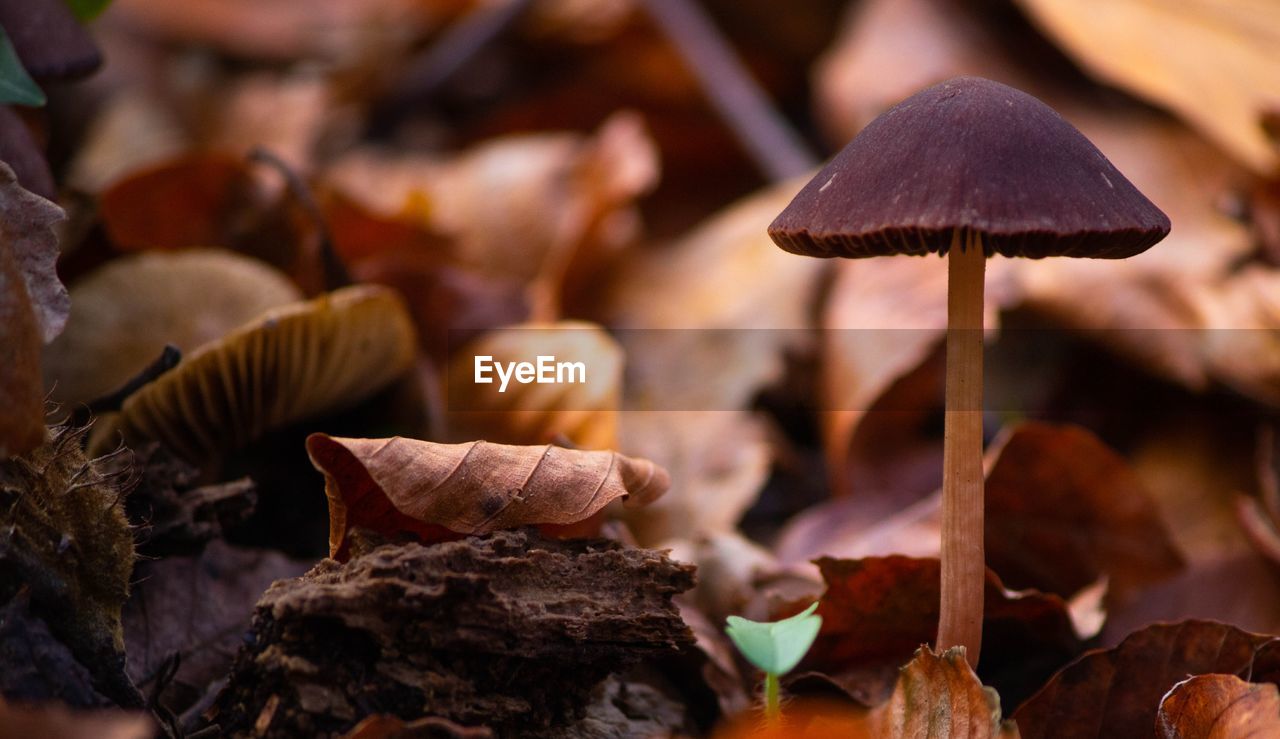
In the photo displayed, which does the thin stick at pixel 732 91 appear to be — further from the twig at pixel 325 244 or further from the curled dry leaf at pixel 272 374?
the curled dry leaf at pixel 272 374

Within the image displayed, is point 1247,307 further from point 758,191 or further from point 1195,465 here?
point 758,191

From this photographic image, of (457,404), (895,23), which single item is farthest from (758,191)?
(457,404)

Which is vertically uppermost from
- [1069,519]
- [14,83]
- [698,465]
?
[14,83]

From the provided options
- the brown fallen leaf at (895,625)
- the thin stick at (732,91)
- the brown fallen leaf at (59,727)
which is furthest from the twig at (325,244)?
the thin stick at (732,91)

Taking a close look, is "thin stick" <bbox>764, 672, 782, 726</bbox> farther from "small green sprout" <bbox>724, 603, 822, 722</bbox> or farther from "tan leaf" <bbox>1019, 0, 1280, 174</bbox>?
"tan leaf" <bbox>1019, 0, 1280, 174</bbox>

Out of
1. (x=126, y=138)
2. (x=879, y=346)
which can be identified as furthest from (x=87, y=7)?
(x=126, y=138)

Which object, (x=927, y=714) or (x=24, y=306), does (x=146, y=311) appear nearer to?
(x=24, y=306)

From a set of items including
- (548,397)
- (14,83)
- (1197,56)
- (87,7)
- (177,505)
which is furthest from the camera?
(1197,56)
